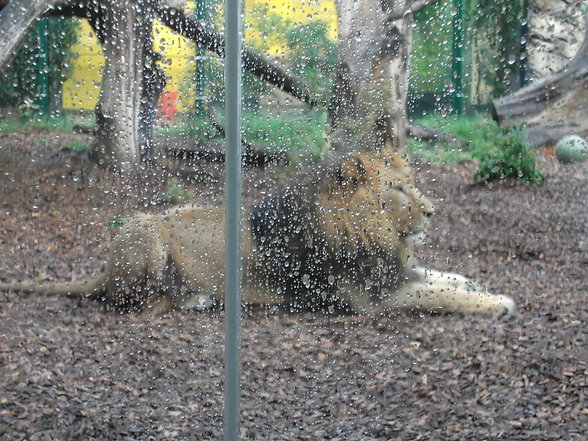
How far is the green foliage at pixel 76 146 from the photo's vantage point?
184 cm

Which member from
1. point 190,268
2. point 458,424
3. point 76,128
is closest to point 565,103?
point 458,424

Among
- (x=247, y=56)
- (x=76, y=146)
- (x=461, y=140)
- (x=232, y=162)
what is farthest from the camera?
(x=76, y=146)

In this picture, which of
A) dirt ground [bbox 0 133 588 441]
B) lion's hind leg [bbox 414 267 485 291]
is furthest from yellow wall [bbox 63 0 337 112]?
lion's hind leg [bbox 414 267 485 291]

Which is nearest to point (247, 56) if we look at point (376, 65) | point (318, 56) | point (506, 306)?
point (318, 56)

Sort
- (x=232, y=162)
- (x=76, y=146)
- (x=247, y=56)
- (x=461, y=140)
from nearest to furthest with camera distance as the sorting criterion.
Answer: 1. (x=232, y=162)
2. (x=461, y=140)
3. (x=247, y=56)
4. (x=76, y=146)

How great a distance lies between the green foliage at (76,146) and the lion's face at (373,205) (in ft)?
1.77

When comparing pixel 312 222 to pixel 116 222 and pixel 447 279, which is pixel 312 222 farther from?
pixel 116 222

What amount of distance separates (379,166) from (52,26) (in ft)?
2.70

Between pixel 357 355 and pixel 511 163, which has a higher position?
pixel 511 163

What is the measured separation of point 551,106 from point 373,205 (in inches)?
16.6

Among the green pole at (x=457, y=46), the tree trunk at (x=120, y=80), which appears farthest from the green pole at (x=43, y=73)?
the green pole at (x=457, y=46)

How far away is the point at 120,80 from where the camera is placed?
185cm

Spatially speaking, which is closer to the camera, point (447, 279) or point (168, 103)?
point (447, 279)

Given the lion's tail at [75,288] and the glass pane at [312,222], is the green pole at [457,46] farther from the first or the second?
the lion's tail at [75,288]
